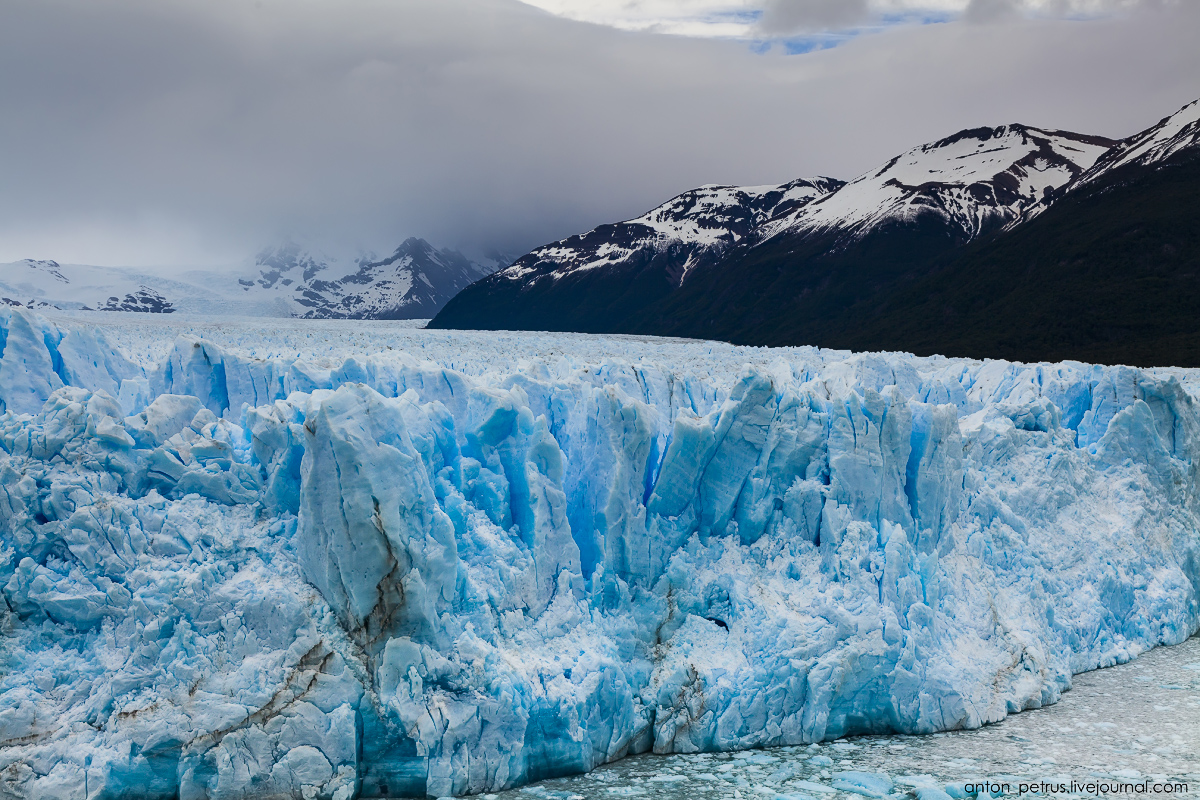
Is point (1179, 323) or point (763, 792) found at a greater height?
point (1179, 323)

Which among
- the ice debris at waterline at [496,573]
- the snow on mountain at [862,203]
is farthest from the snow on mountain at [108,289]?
the ice debris at waterline at [496,573]

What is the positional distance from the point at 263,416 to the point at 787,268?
7421cm

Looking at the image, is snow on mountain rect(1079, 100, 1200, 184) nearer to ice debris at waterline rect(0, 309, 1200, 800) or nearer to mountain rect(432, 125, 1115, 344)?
mountain rect(432, 125, 1115, 344)

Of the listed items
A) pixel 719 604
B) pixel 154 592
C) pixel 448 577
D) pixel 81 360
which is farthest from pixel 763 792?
pixel 81 360

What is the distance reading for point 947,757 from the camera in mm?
9938

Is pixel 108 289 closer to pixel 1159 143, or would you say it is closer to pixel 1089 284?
pixel 1089 284

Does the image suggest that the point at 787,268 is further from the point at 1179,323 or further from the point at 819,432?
the point at 819,432

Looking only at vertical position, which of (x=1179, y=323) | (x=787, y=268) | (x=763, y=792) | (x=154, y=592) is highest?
(x=787, y=268)

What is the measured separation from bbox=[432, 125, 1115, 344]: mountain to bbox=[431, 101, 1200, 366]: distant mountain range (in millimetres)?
226

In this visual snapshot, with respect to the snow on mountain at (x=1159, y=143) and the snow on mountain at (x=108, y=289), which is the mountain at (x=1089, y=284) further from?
the snow on mountain at (x=108, y=289)

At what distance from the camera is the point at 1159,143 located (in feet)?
212

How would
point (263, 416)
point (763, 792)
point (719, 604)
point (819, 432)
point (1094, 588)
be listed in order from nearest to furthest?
point (763, 792) < point (263, 416) < point (719, 604) < point (819, 432) < point (1094, 588)

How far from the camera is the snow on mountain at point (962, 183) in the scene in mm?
82125

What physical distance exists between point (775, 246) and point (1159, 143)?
33.2 metres
